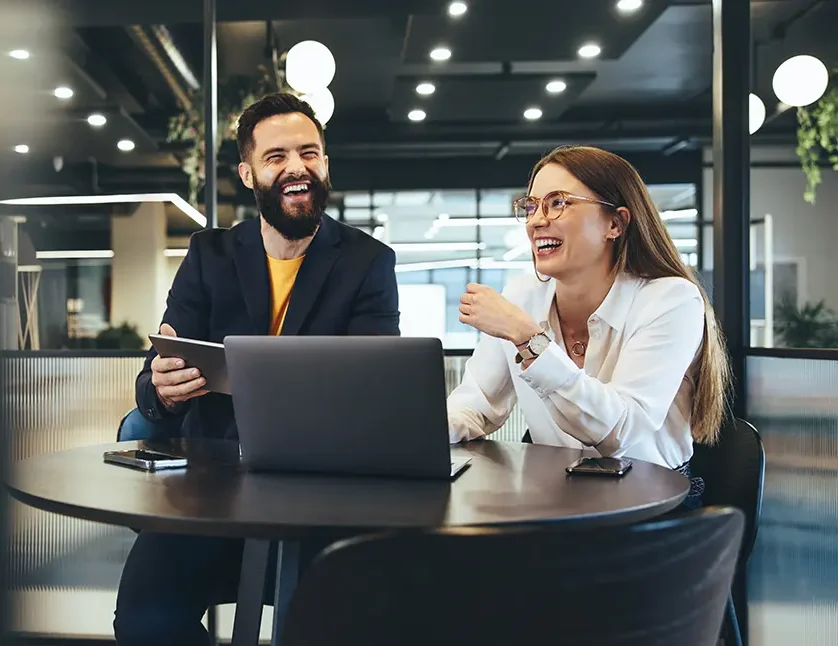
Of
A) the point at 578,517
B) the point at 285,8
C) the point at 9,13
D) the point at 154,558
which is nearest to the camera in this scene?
the point at 578,517

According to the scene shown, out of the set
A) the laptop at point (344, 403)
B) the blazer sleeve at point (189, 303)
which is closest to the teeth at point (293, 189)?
the blazer sleeve at point (189, 303)

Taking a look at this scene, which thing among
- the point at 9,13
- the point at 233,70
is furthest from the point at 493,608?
the point at 233,70

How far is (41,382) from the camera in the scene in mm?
2797

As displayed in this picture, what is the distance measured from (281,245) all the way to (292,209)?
0.09 meters

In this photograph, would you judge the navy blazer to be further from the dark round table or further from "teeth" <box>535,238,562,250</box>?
the dark round table

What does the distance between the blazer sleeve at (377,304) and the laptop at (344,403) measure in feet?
2.43

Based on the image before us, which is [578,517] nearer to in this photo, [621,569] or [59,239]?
[621,569]

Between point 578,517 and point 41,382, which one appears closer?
point 578,517

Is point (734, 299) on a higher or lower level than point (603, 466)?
higher

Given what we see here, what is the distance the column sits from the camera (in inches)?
272

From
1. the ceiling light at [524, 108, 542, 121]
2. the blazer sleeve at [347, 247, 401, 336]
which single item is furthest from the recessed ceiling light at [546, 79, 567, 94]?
the blazer sleeve at [347, 247, 401, 336]

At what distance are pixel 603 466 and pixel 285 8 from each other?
341cm

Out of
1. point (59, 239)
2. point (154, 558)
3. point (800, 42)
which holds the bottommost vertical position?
point (154, 558)

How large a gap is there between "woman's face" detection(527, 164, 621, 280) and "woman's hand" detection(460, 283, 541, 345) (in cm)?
27
